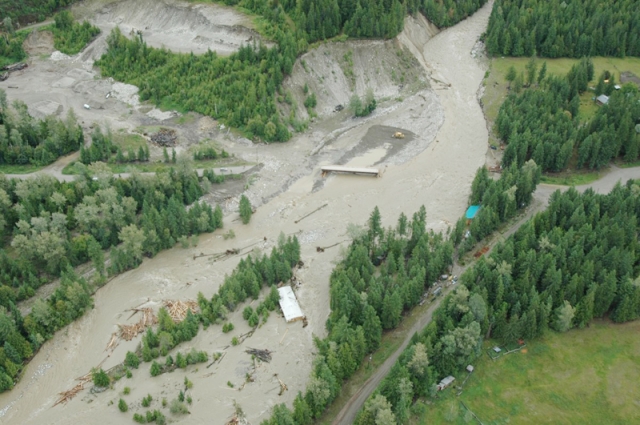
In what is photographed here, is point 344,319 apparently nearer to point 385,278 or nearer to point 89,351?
point 385,278

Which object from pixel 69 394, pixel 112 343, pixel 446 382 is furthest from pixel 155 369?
pixel 446 382

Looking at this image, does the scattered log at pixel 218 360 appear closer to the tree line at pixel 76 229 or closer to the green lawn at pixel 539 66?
the tree line at pixel 76 229

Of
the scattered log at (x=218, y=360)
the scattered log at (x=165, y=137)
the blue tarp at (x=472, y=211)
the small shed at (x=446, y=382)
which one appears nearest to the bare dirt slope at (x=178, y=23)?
the scattered log at (x=165, y=137)

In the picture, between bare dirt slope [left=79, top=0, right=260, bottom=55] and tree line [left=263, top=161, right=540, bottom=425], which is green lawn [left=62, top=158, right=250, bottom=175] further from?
bare dirt slope [left=79, top=0, right=260, bottom=55]

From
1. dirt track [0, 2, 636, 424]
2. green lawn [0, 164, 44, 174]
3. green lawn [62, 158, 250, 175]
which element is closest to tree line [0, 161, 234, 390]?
dirt track [0, 2, 636, 424]

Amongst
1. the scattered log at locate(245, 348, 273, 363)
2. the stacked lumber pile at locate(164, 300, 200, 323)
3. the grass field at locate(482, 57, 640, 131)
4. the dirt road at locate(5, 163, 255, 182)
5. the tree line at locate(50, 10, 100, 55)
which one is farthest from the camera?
the tree line at locate(50, 10, 100, 55)

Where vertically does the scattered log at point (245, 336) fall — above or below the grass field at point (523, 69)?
below

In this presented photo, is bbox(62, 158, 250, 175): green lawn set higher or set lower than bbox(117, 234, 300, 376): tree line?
higher

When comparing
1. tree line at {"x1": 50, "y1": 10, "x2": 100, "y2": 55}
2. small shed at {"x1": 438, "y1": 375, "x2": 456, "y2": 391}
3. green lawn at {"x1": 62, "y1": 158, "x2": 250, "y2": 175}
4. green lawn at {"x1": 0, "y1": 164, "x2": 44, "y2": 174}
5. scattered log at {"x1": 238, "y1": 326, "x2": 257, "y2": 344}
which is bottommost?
small shed at {"x1": 438, "y1": 375, "x2": 456, "y2": 391}
